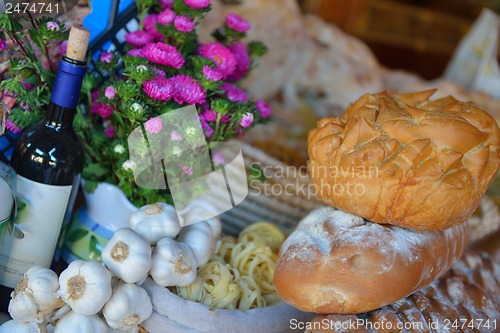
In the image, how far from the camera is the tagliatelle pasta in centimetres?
97

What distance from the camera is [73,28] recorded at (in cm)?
89

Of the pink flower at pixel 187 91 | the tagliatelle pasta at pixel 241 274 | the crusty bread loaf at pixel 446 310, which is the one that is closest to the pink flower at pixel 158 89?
the pink flower at pixel 187 91

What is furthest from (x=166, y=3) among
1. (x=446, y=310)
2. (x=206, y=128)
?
(x=446, y=310)

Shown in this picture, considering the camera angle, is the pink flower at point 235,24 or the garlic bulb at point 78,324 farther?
the pink flower at point 235,24

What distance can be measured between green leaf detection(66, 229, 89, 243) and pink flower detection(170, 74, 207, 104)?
34cm

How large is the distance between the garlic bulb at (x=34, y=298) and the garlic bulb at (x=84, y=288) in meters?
0.02

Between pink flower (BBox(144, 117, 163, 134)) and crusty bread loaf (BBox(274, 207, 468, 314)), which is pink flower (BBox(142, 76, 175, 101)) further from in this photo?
crusty bread loaf (BBox(274, 207, 468, 314))

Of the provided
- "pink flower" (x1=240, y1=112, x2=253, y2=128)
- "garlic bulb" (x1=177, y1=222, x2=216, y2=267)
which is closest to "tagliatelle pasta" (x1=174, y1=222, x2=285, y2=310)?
"garlic bulb" (x1=177, y1=222, x2=216, y2=267)

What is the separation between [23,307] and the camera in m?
0.82

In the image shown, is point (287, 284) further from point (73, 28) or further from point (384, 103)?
point (73, 28)

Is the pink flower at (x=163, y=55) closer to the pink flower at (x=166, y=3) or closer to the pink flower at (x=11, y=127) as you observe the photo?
the pink flower at (x=166, y=3)

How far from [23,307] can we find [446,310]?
2.36 ft

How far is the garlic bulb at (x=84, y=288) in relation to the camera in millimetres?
823

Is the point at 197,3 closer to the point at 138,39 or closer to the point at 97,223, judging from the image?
the point at 138,39
